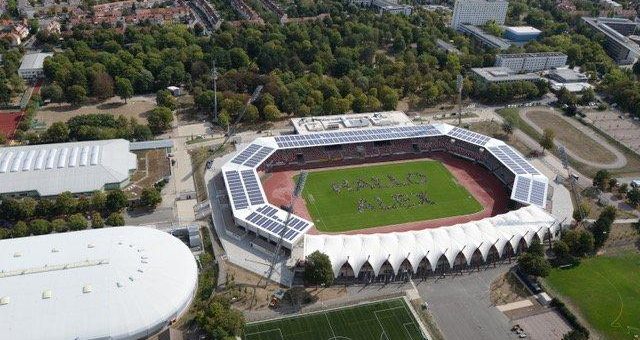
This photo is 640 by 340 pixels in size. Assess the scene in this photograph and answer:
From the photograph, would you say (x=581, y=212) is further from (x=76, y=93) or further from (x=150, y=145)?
(x=76, y=93)

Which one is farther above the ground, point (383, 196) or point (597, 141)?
point (383, 196)

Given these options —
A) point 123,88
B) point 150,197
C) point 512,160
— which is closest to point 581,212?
point 512,160

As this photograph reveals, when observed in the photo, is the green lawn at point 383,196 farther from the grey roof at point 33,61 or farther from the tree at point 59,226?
the grey roof at point 33,61

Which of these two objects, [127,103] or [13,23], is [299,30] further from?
[13,23]

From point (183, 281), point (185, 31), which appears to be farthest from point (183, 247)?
point (185, 31)

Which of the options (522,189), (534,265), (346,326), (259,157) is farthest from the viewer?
(259,157)

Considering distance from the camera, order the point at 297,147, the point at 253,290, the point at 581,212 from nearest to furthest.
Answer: the point at 253,290
the point at 581,212
the point at 297,147

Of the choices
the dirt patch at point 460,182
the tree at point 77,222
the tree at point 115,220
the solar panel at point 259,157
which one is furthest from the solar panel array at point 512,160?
the tree at point 77,222
